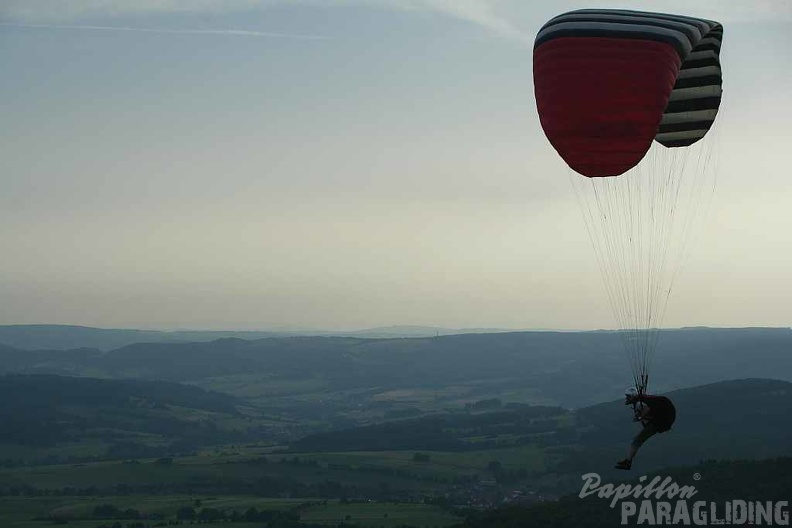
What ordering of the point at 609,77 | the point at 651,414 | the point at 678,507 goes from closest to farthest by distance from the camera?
the point at 651,414
the point at 609,77
the point at 678,507

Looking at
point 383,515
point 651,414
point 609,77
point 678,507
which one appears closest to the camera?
point 651,414

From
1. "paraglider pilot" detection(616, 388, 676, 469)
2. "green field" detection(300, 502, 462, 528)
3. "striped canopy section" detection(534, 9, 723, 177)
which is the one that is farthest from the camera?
"green field" detection(300, 502, 462, 528)

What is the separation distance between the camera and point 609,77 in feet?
137

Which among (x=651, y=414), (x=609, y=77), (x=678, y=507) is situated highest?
(x=609, y=77)

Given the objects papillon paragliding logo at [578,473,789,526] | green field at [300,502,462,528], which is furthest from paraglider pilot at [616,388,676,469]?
green field at [300,502,462,528]

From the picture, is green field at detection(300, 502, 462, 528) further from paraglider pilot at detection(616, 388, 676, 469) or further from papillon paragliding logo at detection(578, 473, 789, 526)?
paraglider pilot at detection(616, 388, 676, 469)

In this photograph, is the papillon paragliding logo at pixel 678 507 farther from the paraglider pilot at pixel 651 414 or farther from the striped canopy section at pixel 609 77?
the paraglider pilot at pixel 651 414

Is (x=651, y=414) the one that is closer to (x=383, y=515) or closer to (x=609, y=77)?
(x=609, y=77)

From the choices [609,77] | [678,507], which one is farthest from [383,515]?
[609,77]

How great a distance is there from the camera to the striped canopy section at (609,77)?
136 ft

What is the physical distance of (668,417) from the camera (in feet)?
129

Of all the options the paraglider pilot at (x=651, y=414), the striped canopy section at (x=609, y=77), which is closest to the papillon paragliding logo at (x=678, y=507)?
the striped canopy section at (x=609, y=77)

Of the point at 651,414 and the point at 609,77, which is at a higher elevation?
the point at 609,77

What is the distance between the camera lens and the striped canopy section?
4144cm
